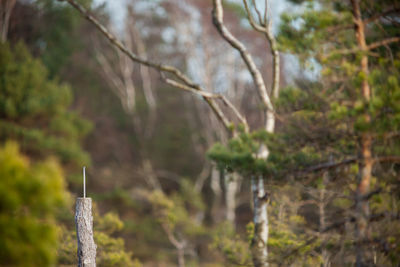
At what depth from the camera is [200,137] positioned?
1377 cm

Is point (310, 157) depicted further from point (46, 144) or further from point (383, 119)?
point (46, 144)

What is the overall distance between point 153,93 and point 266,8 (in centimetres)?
1083

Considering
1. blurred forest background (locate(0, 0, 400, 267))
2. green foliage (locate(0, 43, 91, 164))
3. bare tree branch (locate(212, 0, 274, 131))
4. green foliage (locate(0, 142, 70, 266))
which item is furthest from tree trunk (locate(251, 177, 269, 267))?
green foliage (locate(0, 43, 91, 164))

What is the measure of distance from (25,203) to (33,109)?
873 centimetres

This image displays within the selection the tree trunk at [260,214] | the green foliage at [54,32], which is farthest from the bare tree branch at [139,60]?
the green foliage at [54,32]

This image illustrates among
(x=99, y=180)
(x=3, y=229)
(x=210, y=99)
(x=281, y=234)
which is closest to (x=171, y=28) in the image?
(x=99, y=180)

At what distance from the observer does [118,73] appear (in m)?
13.8

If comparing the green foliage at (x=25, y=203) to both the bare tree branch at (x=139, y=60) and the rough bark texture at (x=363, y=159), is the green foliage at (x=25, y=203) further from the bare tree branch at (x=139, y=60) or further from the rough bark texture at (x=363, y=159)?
the bare tree branch at (x=139, y=60)

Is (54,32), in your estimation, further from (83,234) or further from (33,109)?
(83,234)

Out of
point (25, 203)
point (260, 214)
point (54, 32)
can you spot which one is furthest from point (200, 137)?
point (25, 203)

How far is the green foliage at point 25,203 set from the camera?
1.98 meters

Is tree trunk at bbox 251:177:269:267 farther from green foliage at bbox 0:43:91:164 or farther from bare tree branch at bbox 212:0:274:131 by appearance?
green foliage at bbox 0:43:91:164

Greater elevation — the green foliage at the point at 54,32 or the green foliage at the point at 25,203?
the green foliage at the point at 54,32

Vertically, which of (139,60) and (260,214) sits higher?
(139,60)
